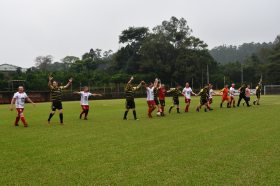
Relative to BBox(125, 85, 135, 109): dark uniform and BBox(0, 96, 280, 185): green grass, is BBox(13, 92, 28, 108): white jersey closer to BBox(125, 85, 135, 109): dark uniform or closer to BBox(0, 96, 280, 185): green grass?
BBox(0, 96, 280, 185): green grass

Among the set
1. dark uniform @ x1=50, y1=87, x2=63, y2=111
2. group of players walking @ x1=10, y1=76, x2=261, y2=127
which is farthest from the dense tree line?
dark uniform @ x1=50, y1=87, x2=63, y2=111

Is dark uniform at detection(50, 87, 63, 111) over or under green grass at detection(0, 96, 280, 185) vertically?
over

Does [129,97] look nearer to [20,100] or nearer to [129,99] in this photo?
[129,99]

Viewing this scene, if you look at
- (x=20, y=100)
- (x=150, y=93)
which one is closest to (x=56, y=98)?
(x=20, y=100)

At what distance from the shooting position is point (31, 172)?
800cm

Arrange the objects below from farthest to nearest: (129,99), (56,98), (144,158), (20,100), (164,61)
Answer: (164,61) < (129,99) < (56,98) < (20,100) < (144,158)

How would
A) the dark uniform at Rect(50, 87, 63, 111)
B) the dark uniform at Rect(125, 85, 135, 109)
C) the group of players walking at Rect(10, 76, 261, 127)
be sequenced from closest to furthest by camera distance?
1. the group of players walking at Rect(10, 76, 261, 127)
2. the dark uniform at Rect(50, 87, 63, 111)
3. the dark uniform at Rect(125, 85, 135, 109)

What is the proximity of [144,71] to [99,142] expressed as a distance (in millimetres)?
86083

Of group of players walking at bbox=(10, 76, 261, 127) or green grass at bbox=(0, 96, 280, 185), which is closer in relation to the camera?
green grass at bbox=(0, 96, 280, 185)

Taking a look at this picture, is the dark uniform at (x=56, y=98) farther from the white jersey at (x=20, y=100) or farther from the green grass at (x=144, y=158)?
the green grass at (x=144, y=158)

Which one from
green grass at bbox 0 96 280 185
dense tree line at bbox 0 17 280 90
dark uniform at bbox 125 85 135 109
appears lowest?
green grass at bbox 0 96 280 185

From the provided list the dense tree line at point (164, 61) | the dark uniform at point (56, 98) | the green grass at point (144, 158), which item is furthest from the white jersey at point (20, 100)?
the dense tree line at point (164, 61)

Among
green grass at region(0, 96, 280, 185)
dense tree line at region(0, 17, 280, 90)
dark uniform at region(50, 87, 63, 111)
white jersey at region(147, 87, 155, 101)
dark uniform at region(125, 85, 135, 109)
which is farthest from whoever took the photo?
dense tree line at region(0, 17, 280, 90)

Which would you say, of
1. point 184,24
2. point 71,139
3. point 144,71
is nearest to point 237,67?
point 184,24
